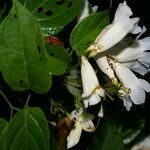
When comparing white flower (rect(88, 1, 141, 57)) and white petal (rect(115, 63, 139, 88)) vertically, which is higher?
white flower (rect(88, 1, 141, 57))

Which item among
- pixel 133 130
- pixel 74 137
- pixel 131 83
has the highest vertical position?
pixel 131 83

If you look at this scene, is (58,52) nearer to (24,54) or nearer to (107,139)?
(24,54)

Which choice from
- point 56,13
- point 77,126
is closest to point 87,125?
point 77,126

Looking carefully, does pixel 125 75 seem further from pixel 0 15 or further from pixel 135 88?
pixel 0 15

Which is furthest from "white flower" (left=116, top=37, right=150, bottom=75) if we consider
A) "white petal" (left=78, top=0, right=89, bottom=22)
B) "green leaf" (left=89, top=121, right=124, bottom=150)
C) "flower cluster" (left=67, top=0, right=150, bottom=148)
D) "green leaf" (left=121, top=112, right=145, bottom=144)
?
"green leaf" (left=121, top=112, right=145, bottom=144)

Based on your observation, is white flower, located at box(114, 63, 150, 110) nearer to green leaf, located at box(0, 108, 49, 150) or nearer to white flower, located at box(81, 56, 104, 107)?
white flower, located at box(81, 56, 104, 107)

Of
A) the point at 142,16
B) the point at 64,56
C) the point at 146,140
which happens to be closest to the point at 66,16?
the point at 64,56
